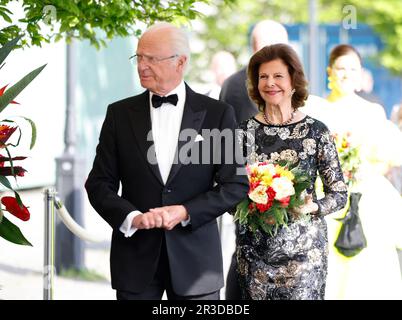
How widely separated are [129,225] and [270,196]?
98cm

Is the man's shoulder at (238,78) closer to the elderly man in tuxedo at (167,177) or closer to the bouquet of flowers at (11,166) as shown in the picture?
the elderly man in tuxedo at (167,177)

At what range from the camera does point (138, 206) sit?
519 cm

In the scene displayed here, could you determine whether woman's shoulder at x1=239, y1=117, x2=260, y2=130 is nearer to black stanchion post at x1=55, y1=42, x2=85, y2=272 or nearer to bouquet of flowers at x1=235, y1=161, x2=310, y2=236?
bouquet of flowers at x1=235, y1=161, x2=310, y2=236

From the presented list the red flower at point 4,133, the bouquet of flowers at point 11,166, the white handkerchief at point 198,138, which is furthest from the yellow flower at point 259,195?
the red flower at point 4,133

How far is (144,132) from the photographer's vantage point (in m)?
5.20

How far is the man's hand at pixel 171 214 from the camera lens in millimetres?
4906

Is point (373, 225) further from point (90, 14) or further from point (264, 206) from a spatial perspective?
point (90, 14)

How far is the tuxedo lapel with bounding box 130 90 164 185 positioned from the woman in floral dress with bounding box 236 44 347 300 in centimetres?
83

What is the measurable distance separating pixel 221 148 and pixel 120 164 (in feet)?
1.74

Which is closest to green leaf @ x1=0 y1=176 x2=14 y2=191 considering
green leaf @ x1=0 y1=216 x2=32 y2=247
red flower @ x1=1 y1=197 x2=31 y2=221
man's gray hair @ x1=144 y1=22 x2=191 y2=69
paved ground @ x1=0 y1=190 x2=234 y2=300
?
red flower @ x1=1 y1=197 x2=31 y2=221

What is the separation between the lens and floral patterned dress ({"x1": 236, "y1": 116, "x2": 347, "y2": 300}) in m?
5.81

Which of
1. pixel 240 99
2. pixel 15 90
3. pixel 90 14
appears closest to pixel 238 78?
pixel 240 99

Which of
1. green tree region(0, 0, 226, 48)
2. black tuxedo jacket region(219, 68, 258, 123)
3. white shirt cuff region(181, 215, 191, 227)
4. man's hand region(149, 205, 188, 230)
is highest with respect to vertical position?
green tree region(0, 0, 226, 48)

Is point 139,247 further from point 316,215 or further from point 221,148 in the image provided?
point 316,215
